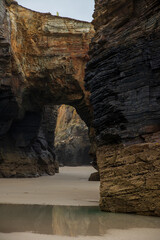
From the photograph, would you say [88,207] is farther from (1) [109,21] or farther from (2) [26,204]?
(1) [109,21]

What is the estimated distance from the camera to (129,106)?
18.9 feet

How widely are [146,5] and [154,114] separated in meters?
2.98

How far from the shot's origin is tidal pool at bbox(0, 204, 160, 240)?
3676 mm

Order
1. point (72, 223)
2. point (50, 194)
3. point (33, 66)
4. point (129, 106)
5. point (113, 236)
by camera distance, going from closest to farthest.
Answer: point (113, 236) < point (72, 223) < point (129, 106) < point (50, 194) < point (33, 66)


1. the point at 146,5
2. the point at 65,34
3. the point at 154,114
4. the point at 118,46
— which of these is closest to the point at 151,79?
the point at 154,114

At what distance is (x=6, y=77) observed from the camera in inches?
540

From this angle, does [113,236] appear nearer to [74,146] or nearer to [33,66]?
[33,66]

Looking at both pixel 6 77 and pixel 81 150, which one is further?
pixel 81 150

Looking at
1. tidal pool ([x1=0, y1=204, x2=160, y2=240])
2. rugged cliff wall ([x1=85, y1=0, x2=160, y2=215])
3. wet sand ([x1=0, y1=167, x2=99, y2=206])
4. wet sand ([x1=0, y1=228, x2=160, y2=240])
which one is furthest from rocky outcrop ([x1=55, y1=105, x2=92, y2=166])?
wet sand ([x1=0, y1=228, x2=160, y2=240])

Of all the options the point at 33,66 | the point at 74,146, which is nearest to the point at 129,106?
the point at 33,66

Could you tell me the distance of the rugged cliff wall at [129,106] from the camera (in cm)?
511

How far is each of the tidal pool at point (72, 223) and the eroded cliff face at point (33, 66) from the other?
397 inches

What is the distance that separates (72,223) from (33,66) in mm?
12407

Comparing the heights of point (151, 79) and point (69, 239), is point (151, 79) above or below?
above
